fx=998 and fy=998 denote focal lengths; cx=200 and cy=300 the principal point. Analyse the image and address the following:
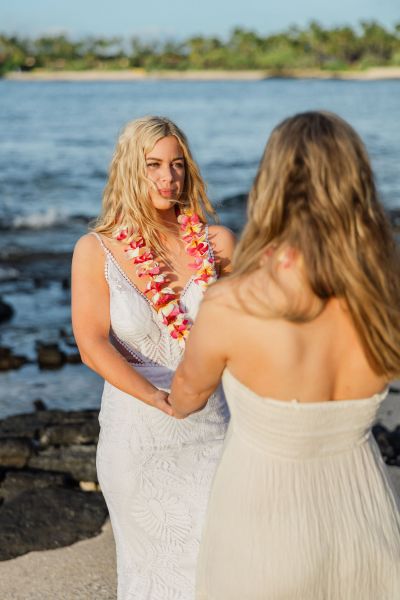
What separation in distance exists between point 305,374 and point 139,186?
4.94 feet

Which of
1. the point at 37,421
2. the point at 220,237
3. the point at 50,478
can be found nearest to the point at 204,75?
the point at 37,421

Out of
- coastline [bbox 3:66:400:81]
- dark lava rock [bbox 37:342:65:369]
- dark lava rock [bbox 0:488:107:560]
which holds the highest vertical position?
dark lava rock [bbox 0:488:107:560]

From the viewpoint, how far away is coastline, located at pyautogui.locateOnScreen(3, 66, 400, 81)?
141750 mm

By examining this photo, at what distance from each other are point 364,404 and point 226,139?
47464 mm

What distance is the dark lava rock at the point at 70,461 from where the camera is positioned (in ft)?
20.2

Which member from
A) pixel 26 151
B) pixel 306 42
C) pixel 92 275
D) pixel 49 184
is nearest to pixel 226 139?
pixel 26 151

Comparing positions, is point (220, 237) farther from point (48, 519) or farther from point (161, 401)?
point (48, 519)

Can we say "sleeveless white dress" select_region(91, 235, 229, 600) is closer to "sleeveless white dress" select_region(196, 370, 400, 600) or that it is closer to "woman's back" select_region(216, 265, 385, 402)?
"sleeveless white dress" select_region(196, 370, 400, 600)

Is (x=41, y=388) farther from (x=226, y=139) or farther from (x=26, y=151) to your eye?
(x=226, y=139)

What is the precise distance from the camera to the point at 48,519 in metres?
5.35

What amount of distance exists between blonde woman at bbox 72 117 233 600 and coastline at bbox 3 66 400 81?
453 feet

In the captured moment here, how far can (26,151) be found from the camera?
43719mm

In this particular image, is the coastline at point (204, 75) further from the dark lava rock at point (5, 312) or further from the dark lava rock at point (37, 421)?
the dark lava rock at point (37, 421)

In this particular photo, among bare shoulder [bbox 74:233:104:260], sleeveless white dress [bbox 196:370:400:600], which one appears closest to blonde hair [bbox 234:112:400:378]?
sleeveless white dress [bbox 196:370:400:600]
